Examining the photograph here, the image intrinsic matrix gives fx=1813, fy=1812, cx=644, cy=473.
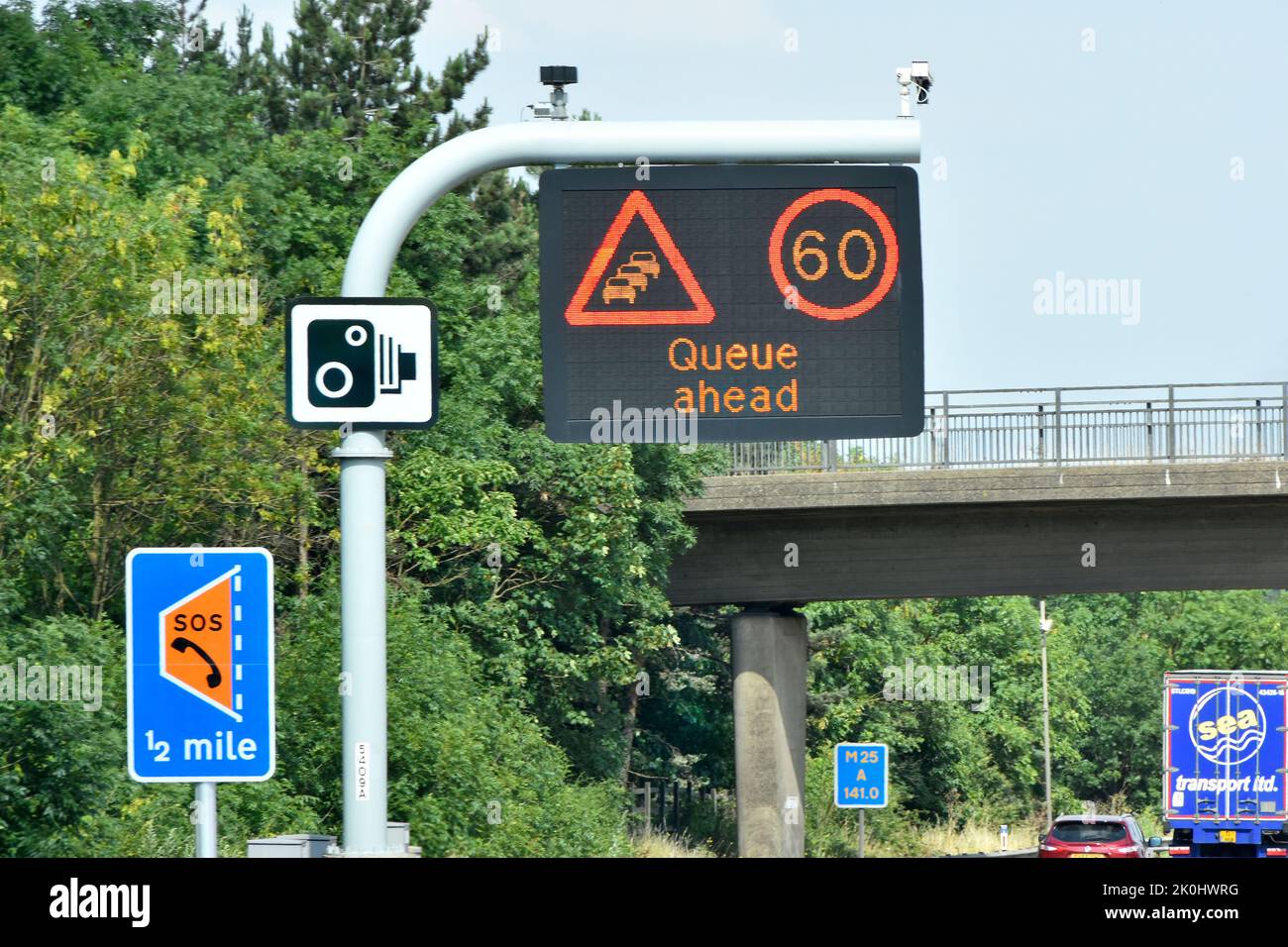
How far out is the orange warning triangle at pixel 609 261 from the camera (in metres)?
8.51

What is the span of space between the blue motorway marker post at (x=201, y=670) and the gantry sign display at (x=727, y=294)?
2.50 metres

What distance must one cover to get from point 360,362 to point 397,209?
72cm

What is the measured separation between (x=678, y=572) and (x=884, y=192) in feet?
92.0

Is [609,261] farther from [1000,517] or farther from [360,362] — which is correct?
[1000,517]

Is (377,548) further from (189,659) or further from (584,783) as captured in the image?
(584,783)

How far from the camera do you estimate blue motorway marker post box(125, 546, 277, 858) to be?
6.36 meters

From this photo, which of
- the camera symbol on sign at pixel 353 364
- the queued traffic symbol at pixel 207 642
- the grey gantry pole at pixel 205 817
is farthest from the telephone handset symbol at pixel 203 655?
the camera symbol on sign at pixel 353 364

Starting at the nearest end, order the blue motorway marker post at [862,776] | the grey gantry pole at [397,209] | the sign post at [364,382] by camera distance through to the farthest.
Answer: the grey gantry pole at [397,209] → the sign post at [364,382] → the blue motorway marker post at [862,776]

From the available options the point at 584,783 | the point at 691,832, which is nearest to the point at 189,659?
the point at 584,783

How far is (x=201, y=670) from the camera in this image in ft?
21.0

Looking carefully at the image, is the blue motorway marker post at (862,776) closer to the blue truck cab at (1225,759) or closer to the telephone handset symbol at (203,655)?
the blue truck cab at (1225,759)

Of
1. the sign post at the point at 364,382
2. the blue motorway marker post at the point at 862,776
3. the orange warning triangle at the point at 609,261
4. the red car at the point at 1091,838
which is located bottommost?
the red car at the point at 1091,838

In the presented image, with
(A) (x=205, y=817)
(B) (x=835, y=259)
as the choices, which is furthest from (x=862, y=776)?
(A) (x=205, y=817)

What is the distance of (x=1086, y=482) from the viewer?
111 ft
